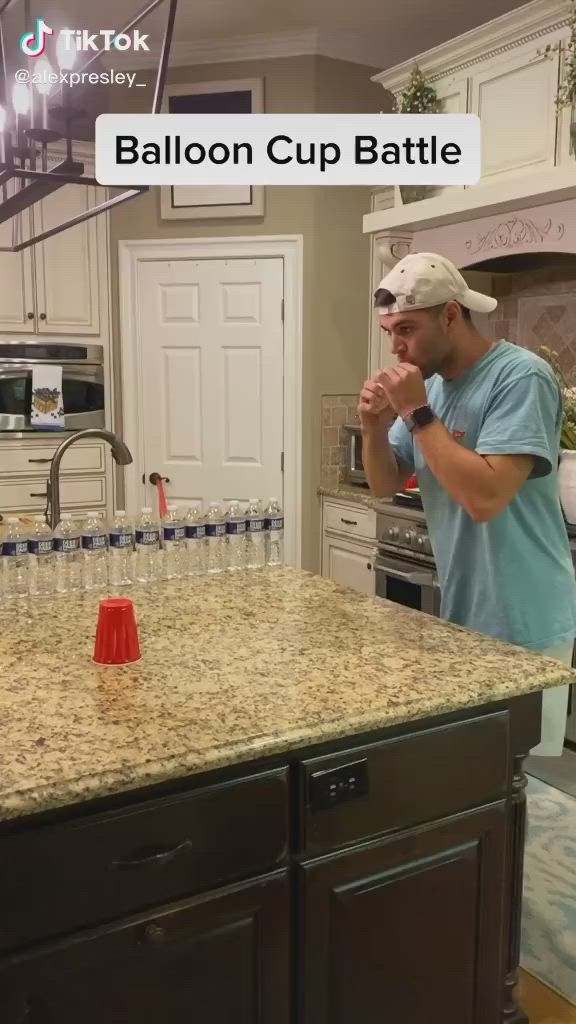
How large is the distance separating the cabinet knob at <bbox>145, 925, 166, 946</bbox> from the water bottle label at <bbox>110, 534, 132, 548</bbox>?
3.42ft

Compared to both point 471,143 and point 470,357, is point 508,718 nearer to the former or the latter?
point 470,357

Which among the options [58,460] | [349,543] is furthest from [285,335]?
[58,460]

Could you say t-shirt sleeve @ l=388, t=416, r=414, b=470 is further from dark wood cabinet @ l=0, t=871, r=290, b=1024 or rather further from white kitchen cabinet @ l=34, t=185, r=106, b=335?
white kitchen cabinet @ l=34, t=185, r=106, b=335

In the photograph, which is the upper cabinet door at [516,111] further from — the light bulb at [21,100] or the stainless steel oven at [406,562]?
the light bulb at [21,100]

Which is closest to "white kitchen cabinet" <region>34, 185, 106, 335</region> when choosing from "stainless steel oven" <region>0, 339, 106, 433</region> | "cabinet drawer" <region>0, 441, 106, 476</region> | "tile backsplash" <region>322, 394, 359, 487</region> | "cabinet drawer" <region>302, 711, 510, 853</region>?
"stainless steel oven" <region>0, 339, 106, 433</region>

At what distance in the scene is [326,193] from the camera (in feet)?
14.6

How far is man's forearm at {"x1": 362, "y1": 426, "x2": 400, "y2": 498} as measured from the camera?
2.14 m

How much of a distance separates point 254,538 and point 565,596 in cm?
83

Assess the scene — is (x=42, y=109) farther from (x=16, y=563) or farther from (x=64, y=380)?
(x=64, y=380)

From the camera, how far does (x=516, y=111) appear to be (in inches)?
130

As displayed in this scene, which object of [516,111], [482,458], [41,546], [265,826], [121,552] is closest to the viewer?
[265,826]

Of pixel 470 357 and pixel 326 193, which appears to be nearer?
pixel 470 357

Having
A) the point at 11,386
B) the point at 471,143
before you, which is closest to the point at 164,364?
the point at 11,386

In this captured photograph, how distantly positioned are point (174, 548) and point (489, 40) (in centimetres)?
243
